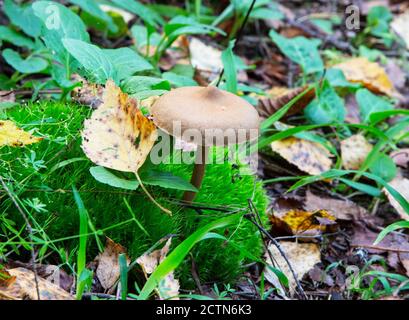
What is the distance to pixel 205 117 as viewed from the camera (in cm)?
140

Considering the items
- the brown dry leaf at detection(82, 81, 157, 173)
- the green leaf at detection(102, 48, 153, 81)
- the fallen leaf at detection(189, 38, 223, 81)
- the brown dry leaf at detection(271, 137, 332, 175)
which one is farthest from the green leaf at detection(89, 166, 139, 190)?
the fallen leaf at detection(189, 38, 223, 81)

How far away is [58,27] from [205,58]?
4.50ft

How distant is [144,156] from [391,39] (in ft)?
10.5

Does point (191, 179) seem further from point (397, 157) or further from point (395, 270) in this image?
point (397, 157)

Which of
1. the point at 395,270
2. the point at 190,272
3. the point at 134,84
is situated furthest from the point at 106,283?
the point at 395,270

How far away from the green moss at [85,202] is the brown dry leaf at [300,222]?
25cm

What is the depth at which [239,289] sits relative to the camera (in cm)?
176

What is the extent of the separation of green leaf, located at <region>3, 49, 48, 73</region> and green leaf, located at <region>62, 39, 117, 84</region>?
724 millimetres

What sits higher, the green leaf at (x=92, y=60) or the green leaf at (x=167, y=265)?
the green leaf at (x=92, y=60)

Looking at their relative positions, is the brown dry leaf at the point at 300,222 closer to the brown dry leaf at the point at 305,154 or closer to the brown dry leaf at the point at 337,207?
the brown dry leaf at the point at 337,207

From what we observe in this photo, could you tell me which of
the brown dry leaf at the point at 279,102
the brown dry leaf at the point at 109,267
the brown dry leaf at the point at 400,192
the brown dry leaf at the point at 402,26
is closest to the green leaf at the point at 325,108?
the brown dry leaf at the point at 279,102

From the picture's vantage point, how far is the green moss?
1.53 m

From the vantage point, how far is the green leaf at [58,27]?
195cm

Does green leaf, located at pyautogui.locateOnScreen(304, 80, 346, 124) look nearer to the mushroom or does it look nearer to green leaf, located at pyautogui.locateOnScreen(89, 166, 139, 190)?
the mushroom
